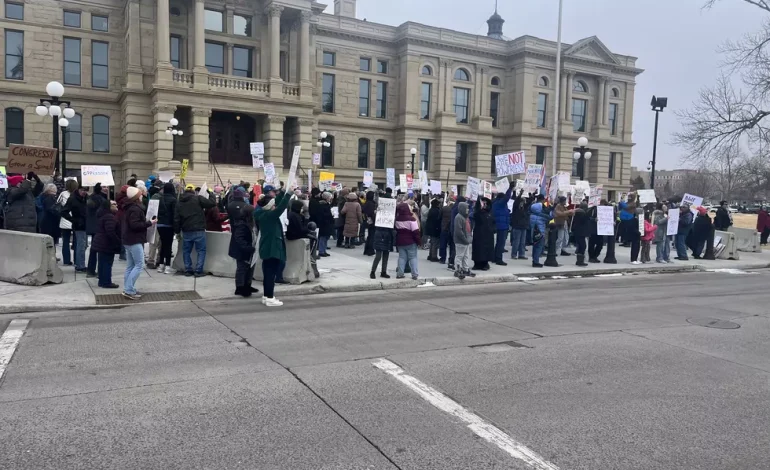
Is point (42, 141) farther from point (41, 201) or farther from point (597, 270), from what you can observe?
point (597, 270)

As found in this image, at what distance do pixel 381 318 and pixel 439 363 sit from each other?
2.68 m

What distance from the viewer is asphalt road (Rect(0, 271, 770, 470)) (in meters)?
4.34

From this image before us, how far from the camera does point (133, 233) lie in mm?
10094

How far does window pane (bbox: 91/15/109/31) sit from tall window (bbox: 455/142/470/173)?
92.6 feet

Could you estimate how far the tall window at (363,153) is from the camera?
1850 inches

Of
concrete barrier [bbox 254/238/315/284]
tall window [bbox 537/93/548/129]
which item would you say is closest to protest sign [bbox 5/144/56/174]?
concrete barrier [bbox 254/238/315/284]

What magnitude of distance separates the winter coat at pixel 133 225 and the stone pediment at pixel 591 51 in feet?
157

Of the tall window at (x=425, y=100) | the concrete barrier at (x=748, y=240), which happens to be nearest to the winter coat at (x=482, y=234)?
the concrete barrier at (x=748, y=240)

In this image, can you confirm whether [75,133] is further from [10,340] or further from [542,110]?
[542,110]

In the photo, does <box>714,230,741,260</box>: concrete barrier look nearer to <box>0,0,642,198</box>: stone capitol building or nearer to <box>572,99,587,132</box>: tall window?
<box>0,0,642,198</box>: stone capitol building

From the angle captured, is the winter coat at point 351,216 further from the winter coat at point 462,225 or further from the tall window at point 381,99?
the tall window at point 381,99

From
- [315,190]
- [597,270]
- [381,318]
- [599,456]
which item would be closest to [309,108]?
[315,190]

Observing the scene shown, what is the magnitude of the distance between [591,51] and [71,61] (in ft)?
139

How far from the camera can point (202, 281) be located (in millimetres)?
12180
